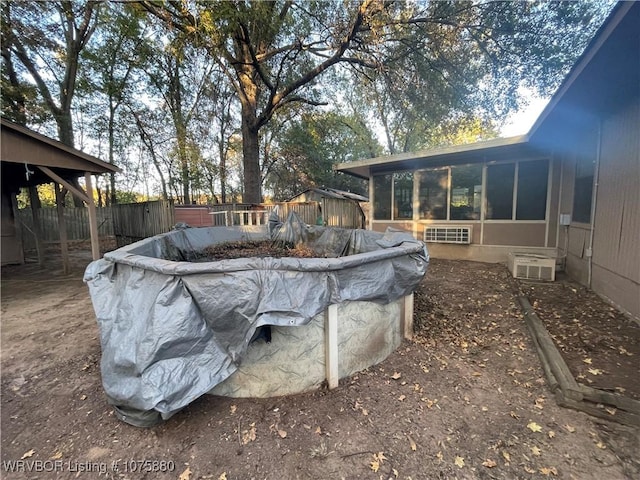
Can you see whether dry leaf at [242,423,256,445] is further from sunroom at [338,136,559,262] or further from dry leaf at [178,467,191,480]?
sunroom at [338,136,559,262]

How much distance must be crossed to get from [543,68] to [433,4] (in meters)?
3.04

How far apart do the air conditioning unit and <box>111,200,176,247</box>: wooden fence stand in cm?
901

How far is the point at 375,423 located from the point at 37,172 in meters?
8.60

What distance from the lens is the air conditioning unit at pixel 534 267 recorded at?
15.8 ft

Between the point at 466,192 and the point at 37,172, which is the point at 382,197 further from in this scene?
the point at 37,172

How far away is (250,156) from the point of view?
992 cm

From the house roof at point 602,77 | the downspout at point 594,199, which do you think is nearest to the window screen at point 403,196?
the house roof at point 602,77

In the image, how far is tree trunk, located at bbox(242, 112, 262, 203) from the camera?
31.8 feet

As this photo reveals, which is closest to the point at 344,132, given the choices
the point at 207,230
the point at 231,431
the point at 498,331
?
the point at 207,230

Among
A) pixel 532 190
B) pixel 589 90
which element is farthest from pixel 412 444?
pixel 532 190

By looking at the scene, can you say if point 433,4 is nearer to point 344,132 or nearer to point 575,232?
point 575,232

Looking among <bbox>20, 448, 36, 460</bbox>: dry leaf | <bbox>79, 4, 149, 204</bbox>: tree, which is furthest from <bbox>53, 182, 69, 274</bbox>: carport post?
<bbox>79, 4, 149, 204</bbox>: tree

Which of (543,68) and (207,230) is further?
(543,68)

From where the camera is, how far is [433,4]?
6.50 metres
